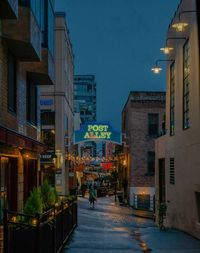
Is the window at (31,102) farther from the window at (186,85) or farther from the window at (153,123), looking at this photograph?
the window at (153,123)

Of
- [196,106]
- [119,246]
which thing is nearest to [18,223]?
[119,246]

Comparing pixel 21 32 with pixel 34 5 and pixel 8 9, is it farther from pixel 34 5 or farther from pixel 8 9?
pixel 8 9

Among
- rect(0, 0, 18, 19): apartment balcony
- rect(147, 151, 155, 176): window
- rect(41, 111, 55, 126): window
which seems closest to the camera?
rect(0, 0, 18, 19): apartment balcony

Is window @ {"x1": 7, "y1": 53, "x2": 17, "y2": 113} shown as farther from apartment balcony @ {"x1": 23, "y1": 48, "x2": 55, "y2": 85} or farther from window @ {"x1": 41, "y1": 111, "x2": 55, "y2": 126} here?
window @ {"x1": 41, "y1": 111, "x2": 55, "y2": 126}

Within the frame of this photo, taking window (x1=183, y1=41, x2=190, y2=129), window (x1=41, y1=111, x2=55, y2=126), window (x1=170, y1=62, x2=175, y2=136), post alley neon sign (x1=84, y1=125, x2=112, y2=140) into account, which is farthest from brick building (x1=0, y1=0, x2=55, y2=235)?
window (x1=41, y1=111, x2=55, y2=126)

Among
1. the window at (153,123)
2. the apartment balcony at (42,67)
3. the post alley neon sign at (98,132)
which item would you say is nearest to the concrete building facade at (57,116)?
the post alley neon sign at (98,132)

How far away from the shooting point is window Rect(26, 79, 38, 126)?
22.9 metres

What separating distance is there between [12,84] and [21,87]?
1395 millimetres

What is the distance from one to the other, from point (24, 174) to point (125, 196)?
29.6 meters

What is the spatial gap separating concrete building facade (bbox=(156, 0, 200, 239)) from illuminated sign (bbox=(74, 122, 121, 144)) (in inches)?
605

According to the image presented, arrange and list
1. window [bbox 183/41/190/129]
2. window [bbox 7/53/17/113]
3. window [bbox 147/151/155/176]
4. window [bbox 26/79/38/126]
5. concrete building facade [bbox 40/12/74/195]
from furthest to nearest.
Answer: window [bbox 147/151/155/176]
concrete building facade [bbox 40/12/74/195]
window [bbox 26/79/38/126]
window [bbox 183/41/190/129]
window [bbox 7/53/17/113]

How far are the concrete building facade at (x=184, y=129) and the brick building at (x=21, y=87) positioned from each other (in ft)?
16.0

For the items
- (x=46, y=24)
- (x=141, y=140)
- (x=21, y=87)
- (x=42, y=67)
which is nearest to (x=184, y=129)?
(x=42, y=67)

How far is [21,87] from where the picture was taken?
2027 centimetres
